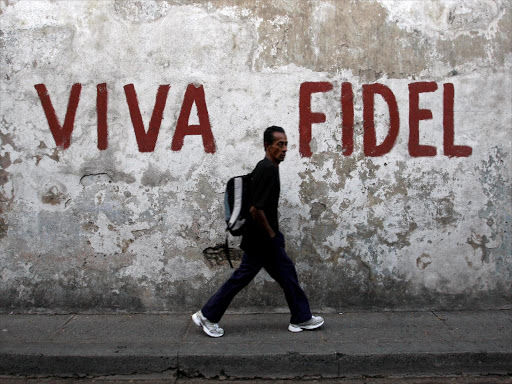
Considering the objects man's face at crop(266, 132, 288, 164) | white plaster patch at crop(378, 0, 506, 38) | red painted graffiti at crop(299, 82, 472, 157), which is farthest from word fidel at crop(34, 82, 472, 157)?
man's face at crop(266, 132, 288, 164)

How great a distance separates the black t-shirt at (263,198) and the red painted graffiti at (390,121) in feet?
2.64

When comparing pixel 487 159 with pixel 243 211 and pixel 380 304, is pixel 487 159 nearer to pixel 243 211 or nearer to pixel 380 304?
pixel 380 304

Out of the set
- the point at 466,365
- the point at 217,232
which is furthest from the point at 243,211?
→ the point at 466,365

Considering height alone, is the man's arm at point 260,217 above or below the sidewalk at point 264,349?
above

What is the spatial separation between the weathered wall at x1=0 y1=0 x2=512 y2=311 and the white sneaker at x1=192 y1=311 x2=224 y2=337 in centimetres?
52

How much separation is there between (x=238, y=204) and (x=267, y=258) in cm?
48

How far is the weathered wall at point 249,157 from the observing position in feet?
14.1

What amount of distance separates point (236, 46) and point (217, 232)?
1.64 m

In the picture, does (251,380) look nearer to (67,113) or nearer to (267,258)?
(267,258)

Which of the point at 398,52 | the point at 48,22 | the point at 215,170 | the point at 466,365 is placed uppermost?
the point at 48,22

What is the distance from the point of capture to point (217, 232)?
434 centimetres

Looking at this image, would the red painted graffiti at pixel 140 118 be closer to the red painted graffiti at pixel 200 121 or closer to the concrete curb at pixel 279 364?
the red painted graffiti at pixel 200 121

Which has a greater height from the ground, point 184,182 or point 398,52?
point 398,52

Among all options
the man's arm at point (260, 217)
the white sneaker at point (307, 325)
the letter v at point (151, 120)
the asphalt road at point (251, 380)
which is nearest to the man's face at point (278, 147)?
the man's arm at point (260, 217)
